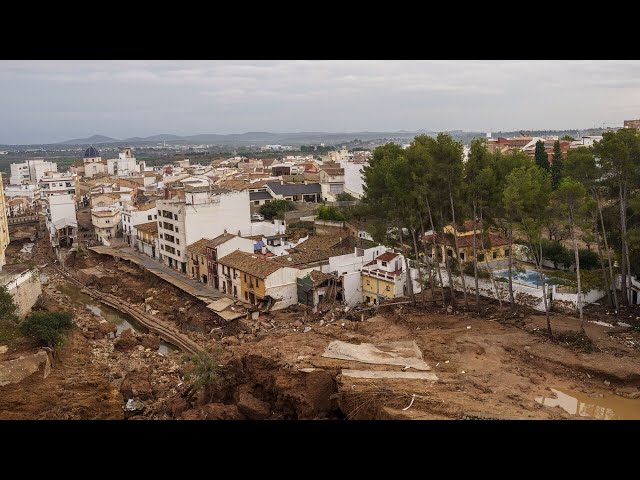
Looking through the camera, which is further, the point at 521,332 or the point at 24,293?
the point at 24,293

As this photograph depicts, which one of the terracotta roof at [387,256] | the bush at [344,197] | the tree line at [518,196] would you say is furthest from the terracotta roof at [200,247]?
the bush at [344,197]

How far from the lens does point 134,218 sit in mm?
20969

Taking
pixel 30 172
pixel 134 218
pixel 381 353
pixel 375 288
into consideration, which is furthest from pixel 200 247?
pixel 30 172

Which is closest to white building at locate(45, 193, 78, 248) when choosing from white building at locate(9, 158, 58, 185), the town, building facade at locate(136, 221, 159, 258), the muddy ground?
building facade at locate(136, 221, 159, 258)

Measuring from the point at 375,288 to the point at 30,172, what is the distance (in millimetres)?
42064

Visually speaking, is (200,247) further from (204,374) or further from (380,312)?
(204,374)

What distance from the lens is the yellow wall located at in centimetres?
1251

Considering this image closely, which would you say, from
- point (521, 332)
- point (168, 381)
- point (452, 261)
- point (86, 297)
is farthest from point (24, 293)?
point (521, 332)

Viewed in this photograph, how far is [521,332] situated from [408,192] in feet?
10.7

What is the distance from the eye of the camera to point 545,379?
7.84 meters
